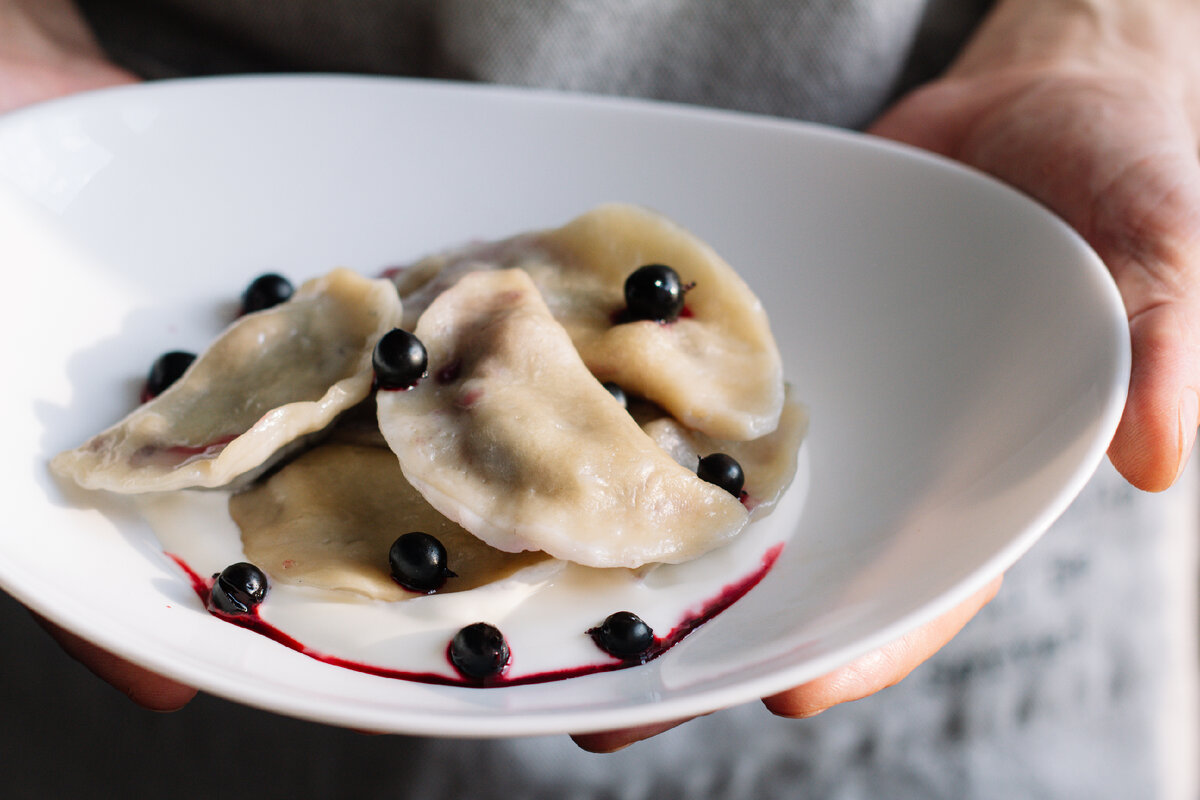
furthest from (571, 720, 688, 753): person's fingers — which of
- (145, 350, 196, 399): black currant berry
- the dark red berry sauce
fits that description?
(145, 350, 196, 399): black currant berry

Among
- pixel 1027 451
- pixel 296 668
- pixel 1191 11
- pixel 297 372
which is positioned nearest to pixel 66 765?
pixel 297 372

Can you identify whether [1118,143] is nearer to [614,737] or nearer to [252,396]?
[614,737]

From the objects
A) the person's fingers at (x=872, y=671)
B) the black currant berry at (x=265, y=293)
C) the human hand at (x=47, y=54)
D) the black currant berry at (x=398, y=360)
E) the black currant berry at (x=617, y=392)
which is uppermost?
the human hand at (x=47, y=54)

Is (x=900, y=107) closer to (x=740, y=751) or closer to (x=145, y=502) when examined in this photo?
(x=740, y=751)

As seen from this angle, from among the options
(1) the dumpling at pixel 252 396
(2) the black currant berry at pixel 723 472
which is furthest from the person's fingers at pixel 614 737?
(1) the dumpling at pixel 252 396

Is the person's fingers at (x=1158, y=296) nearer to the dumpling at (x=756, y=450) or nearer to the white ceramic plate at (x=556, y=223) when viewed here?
the white ceramic plate at (x=556, y=223)

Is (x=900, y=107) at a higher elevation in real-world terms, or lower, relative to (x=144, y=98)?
lower
